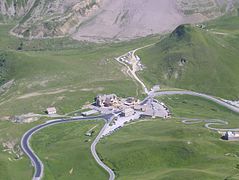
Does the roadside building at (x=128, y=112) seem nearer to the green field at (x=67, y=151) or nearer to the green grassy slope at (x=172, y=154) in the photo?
the green field at (x=67, y=151)

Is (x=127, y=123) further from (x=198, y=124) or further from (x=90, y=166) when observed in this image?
(x=90, y=166)

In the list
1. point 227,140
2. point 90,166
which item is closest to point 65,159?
point 90,166

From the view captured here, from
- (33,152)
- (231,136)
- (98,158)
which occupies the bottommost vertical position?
(33,152)

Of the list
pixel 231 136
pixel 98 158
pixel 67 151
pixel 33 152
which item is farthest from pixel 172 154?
pixel 33 152

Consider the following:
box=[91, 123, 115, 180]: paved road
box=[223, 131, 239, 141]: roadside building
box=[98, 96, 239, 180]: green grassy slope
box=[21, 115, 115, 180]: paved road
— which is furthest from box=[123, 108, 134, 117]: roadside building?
box=[223, 131, 239, 141]: roadside building

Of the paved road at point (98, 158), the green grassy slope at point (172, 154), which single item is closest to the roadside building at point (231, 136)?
the green grassy slope at point (172, 154)

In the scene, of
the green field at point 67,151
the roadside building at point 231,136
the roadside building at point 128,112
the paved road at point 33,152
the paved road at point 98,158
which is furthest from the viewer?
the roadside building at point 128,112

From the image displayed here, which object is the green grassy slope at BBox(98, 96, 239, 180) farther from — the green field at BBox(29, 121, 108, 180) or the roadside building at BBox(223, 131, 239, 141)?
the green field at BBox(29, 121, 108, 180)

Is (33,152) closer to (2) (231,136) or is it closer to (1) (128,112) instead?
(1) (128,112)
